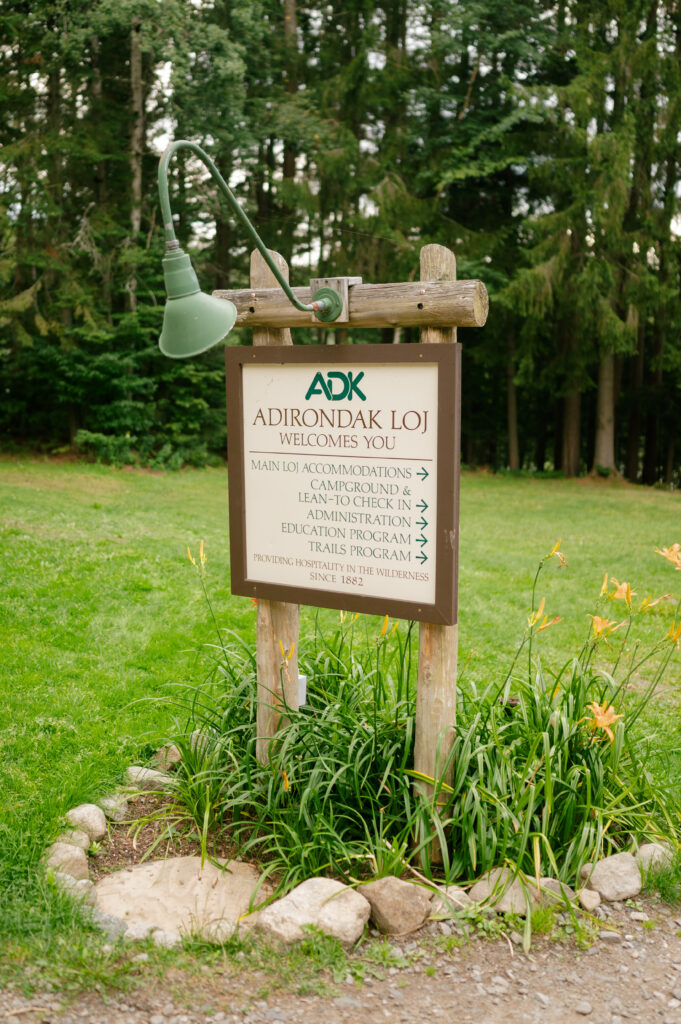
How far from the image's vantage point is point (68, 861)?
3.08 m

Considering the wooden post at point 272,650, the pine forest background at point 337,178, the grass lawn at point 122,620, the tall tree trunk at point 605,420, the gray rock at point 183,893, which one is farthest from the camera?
the tall tree trunk at point 605,420

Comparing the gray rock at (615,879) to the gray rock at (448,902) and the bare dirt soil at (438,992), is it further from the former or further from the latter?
the gray rock at (448,902)

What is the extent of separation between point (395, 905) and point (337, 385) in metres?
1.83

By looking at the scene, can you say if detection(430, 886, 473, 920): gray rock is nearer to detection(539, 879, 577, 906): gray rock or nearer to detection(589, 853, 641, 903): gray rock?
detection(539, 879, 577, 906): gray rock

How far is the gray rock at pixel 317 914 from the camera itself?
2.78 meters

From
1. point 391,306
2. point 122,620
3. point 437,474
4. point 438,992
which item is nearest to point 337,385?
point 391,306

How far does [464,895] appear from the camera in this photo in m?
3.01

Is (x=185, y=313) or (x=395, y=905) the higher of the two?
(x=185, y=313)

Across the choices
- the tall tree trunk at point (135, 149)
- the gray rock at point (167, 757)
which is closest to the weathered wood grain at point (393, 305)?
the gray rock at point (167, 757)

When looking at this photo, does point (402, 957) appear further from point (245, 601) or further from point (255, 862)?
point (245, 601)

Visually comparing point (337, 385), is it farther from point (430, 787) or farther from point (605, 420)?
point (605, 420)

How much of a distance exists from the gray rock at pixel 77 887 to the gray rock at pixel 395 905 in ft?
2.94

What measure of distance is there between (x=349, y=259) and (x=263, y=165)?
4052mm

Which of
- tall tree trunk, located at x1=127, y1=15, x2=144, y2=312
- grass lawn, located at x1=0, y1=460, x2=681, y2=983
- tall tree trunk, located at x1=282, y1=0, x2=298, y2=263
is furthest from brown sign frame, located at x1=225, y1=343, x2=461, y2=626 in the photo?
tall tree trunk, located at x1=282, y1=0, x2=298, y2=263
